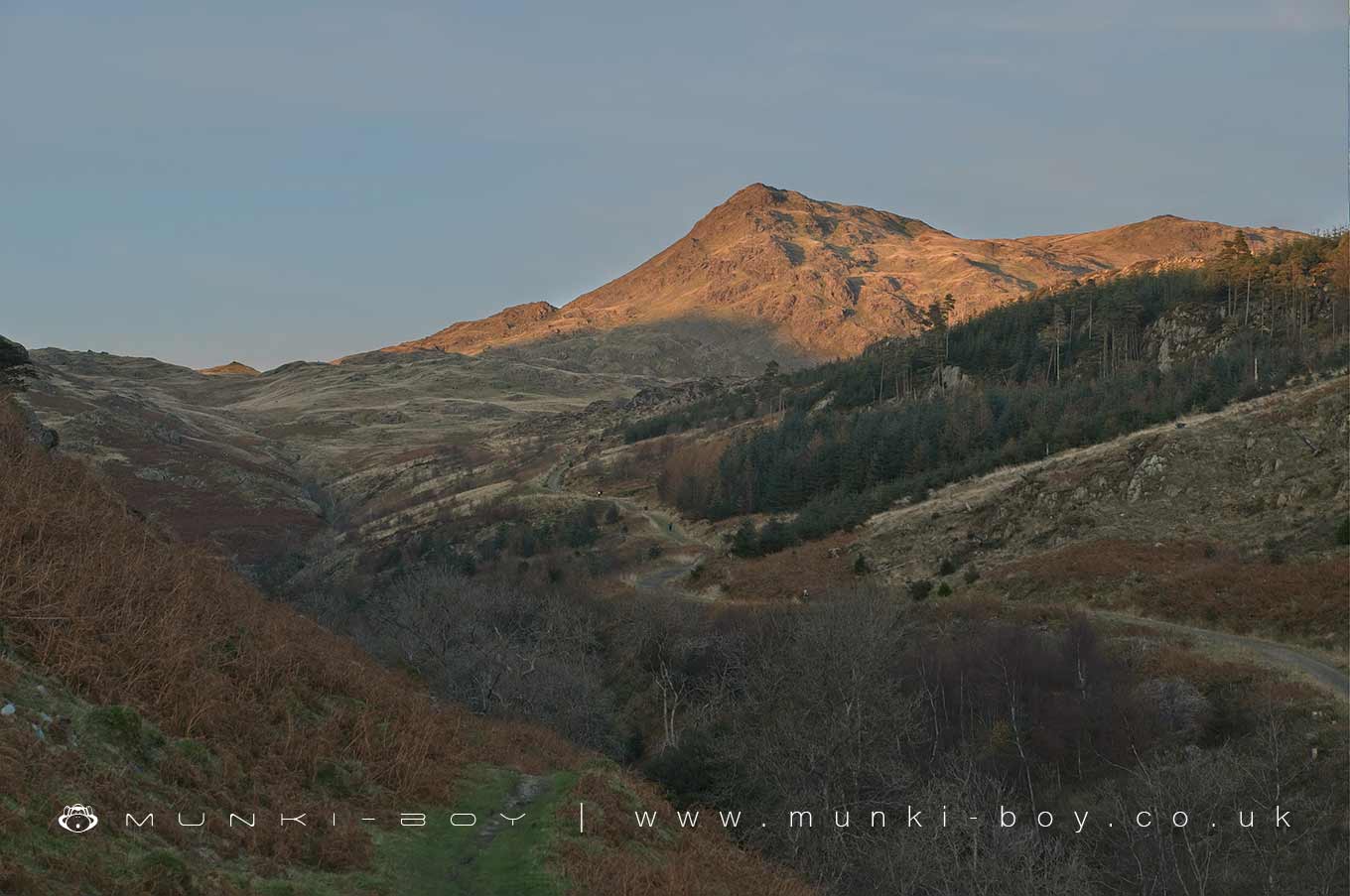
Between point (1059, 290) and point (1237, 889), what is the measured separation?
15056 cm

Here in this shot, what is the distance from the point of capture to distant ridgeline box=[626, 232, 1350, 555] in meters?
81.9

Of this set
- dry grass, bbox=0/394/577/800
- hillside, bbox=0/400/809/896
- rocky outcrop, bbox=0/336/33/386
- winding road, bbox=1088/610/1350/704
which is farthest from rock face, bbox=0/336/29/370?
winding road, bbox=1088/610/1350/704

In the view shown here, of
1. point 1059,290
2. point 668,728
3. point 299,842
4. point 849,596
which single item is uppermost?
point 1059,290

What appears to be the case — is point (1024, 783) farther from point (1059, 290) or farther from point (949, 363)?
point (1059, 290)

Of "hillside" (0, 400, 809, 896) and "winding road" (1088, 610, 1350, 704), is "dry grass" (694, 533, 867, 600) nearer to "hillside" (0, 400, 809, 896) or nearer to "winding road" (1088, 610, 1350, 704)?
"winding road" (1088, 610, 1350, 704)

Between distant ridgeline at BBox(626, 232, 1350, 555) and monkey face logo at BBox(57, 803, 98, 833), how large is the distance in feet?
232

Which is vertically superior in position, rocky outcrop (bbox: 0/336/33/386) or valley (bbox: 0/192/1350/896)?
rocky outcrop (bbox: 0/336/33/386)

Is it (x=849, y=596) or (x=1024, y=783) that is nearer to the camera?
(x=1024, y=783)

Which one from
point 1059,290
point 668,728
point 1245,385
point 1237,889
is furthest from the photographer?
point 1059,290

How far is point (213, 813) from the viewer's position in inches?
469

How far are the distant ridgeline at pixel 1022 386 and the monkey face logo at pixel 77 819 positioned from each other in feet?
232

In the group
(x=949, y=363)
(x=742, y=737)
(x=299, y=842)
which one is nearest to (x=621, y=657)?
(x=742, y=737)

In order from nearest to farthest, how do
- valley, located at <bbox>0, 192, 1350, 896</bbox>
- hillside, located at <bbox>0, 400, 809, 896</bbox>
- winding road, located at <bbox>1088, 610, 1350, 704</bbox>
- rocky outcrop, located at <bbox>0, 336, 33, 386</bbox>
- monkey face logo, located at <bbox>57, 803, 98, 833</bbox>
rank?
monkey face logo, located at <bbox>57, 803, 98, 833</bbox>, hillside, located at <bbox>0, 400, 809, 896</bbox>, valley, located at <bbox>0, 192, 1350, 896</bbox>, winding road, located at <bbox>1088, 610, 1350, 704</bbox>, rocky outcrop, located at <bbox>0, 336, 33, 386</bbox>

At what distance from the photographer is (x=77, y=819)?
999 centimetres
